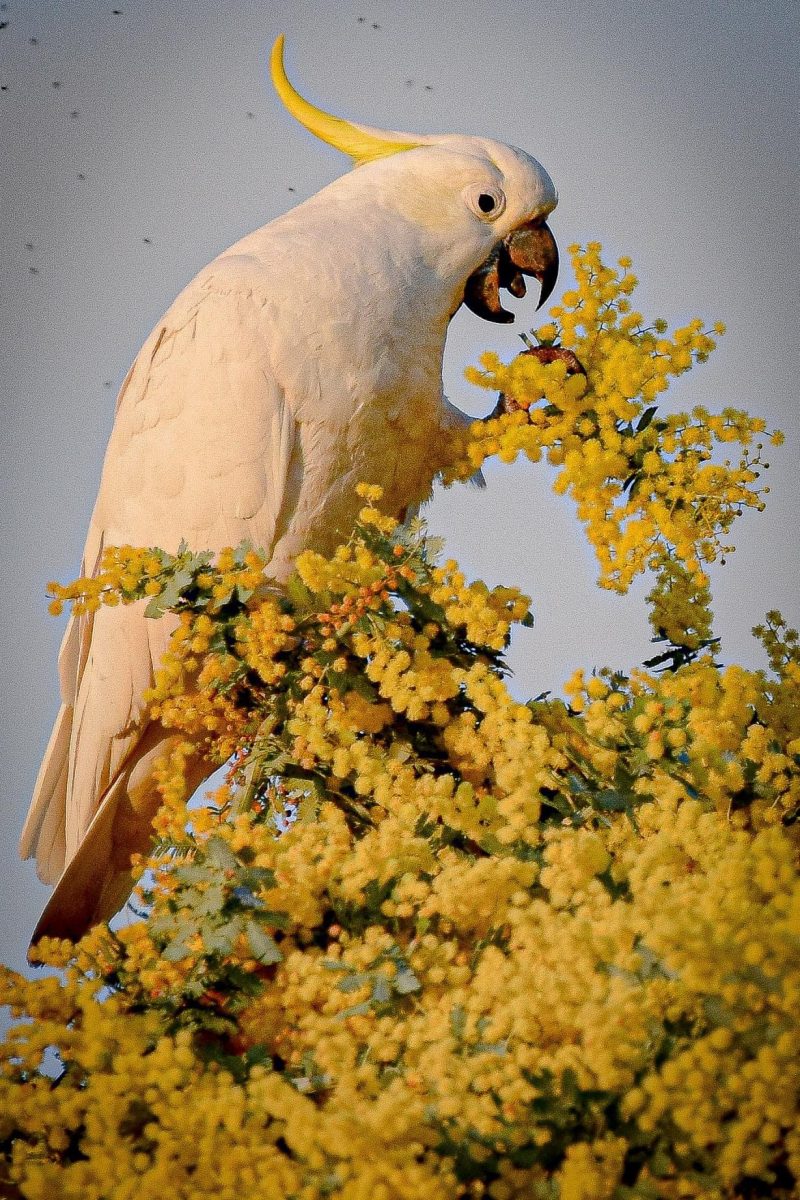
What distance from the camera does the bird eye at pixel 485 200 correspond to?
285 centimetres

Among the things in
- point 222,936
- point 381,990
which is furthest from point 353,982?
point 222,936

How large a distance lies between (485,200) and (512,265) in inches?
6.7

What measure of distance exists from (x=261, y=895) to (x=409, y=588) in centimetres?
55

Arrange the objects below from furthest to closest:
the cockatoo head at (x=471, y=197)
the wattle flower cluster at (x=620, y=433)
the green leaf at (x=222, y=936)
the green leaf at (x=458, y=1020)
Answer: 1. the cockatoo head at (x=471, y=197)
2. the wattle flower cluster at (x=620, y=433)
3. the green leaf at (x=222, y=936)
4. the green leaf at (x=458, y=1020)

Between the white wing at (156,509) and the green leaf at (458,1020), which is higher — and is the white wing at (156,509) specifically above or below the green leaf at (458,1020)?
above

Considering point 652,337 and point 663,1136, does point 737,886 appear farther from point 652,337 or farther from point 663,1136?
point 652,337

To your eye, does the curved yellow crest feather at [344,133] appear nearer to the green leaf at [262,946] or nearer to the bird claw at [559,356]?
the bird claw at [559,356]

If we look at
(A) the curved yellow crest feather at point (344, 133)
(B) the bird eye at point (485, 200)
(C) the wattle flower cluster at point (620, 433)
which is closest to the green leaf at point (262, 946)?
(C) the wattle flower cluster at point (620, 433)

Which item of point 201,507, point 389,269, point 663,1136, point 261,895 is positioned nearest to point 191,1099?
point 261,895

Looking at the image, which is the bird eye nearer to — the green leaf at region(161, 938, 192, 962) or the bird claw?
the bird claw

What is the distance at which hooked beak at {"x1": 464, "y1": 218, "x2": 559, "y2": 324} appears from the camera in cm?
294

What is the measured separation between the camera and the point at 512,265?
117 inches

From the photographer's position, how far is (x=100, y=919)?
2639 millimetres

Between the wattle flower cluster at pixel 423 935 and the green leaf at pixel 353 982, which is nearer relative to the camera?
the wattle flower cluster at pixel 423 935
